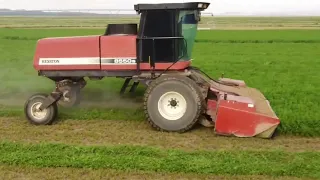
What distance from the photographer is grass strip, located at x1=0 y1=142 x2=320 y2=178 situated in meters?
5.78

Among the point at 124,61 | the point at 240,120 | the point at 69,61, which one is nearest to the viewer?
the point at 240,120

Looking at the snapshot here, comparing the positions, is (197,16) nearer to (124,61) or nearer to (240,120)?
(124,61)

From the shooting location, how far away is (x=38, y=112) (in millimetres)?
8328

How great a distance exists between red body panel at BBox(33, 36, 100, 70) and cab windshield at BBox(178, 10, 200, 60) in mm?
1545

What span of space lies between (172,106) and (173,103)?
0.19 ft

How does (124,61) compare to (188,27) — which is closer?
(124,61)

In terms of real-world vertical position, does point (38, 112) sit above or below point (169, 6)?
below

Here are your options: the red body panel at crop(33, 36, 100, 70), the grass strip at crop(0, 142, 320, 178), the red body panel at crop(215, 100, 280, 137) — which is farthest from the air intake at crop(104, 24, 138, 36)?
the grass strip at crop(0, 142, 320, 178)

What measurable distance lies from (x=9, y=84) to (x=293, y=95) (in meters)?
7.75

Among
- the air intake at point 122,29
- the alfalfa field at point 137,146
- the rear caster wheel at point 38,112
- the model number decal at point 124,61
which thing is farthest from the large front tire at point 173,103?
the rear caster wheel at point 38,112

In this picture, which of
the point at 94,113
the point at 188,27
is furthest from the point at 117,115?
the point at 188,27

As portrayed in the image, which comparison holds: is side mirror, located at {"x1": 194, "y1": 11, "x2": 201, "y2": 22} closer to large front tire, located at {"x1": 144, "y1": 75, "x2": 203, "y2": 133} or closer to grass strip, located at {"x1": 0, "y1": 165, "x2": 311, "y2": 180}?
large front tire, located at {"x1": 144, "y1": 75, "x2": 203, "y2": 133}

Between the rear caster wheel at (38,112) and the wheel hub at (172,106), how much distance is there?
6.92 ft

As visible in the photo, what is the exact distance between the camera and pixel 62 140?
7.26 meters
